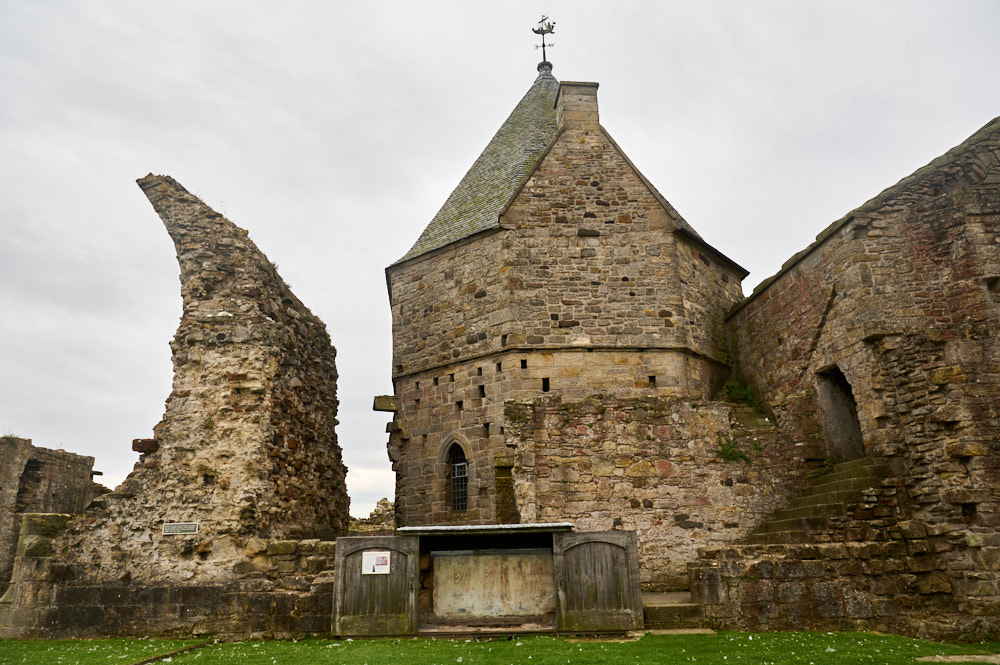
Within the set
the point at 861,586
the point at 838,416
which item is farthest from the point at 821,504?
the point at 838,416

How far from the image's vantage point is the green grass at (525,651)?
7.35m

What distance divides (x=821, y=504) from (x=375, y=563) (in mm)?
7093

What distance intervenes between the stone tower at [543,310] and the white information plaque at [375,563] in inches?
210

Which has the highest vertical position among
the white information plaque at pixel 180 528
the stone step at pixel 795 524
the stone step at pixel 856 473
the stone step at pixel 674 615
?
the stone step at pixel 856 473

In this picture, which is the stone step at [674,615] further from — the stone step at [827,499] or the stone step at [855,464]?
the stone step at [855,464]

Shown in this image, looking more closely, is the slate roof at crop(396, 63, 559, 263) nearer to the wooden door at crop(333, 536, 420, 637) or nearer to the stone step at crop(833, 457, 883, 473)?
the stone step at crop(833, 457, 883, 473)

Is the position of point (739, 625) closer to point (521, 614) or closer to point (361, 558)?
point (521, 614)

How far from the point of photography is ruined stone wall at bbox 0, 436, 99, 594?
52.3ft

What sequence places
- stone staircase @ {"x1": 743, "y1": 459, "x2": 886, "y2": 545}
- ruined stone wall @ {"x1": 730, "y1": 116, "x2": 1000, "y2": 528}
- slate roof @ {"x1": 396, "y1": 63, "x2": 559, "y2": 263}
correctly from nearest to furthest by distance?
ruined stone wall @ {"x1": 730, "y1": 116, "x2": 1000, "y2": 528}
stone staircase @ {"x1": 743, "y1": 459, "x2": 886, "y2": 545}
slate roof @ {"x1": 396, "y1": 63, "x2": 559, "y2": 263}

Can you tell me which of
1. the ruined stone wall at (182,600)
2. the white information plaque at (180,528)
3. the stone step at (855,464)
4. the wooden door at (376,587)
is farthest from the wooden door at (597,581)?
the white information plaque at (180,528)

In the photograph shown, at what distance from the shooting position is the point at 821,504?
11219 mm

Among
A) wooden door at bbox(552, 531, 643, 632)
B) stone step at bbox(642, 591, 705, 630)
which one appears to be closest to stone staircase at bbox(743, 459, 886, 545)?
stone step at bbox(642, 591, 705, 630)

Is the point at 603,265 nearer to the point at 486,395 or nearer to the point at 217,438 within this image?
the point at 486,395

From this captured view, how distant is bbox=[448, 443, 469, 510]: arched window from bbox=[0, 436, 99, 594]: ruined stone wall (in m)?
8.03
